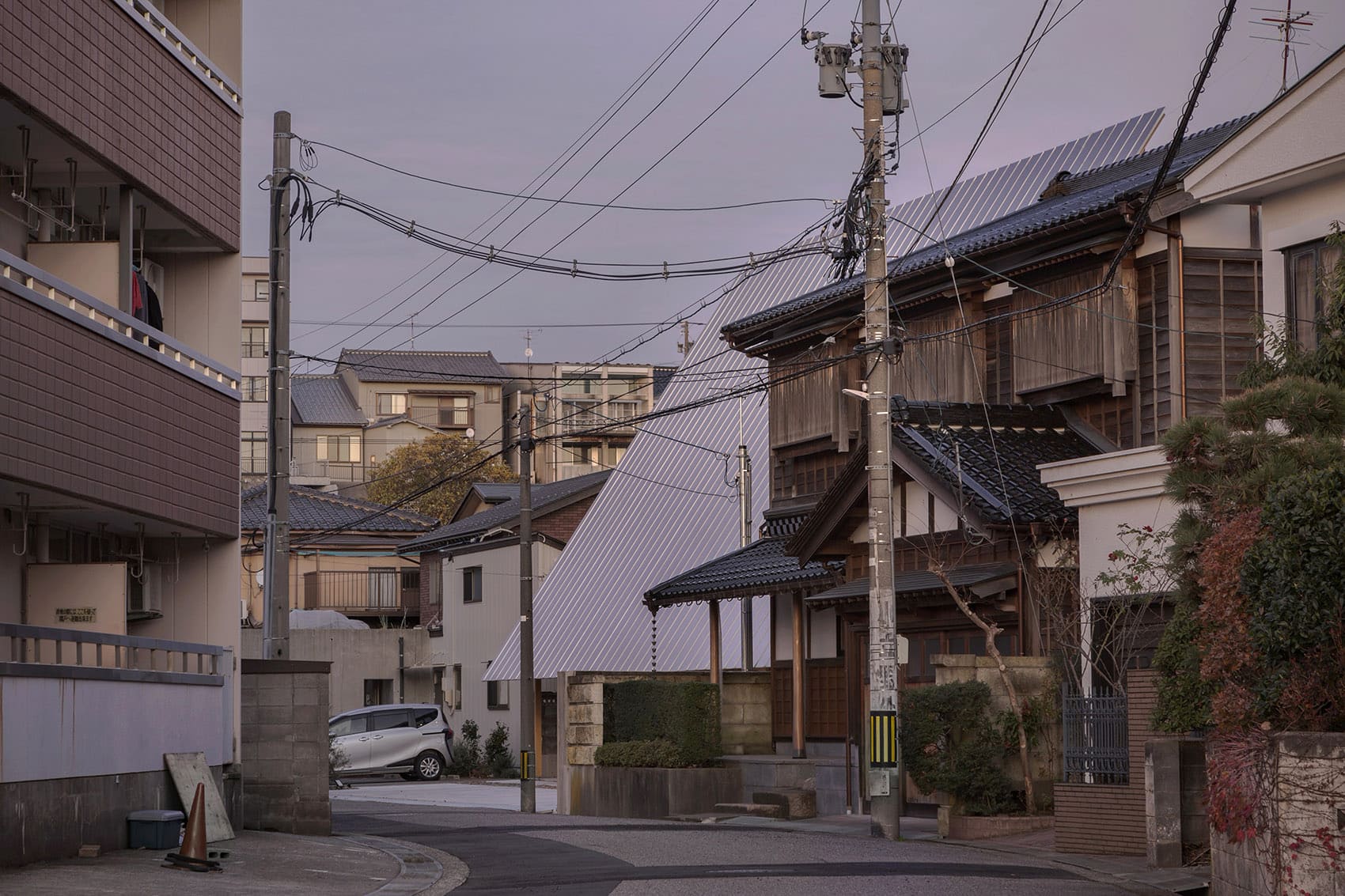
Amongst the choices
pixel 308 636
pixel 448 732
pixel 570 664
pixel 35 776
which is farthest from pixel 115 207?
pixel 308 636

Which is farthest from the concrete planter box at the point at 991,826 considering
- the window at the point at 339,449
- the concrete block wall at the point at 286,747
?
the window at the point at 339,449

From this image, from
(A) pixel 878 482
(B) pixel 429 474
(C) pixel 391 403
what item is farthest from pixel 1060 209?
(C) pixel 391 403

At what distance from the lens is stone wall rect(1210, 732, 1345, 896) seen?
1042 centimetres

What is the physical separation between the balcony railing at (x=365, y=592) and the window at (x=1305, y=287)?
43.6m

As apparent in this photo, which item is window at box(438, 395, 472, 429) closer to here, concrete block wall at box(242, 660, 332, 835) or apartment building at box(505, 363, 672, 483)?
apartment building at box(505, 363, 672, 483)

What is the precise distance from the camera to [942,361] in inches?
1096

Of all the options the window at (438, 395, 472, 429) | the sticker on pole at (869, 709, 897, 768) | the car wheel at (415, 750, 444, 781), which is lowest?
the car wheel at (415, 750, 444, 781)

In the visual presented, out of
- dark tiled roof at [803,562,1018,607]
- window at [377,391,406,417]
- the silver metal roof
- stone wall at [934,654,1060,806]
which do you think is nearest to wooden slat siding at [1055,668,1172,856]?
stone wall at [934,654,1060,806]

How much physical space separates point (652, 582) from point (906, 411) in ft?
56.8

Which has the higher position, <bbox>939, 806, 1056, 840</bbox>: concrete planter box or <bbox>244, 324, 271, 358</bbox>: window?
<bbox>244, 324, 271, 358</bbox>: window

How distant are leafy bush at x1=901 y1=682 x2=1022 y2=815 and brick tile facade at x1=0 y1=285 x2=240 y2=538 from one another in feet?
30.8

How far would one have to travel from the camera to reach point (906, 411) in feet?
80.6

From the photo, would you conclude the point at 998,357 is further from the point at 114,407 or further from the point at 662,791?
the point at 114,407

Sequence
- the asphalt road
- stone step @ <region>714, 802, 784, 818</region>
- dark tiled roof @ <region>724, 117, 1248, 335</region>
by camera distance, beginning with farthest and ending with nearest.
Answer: stone step @ <region>714, 802, 784, 818</region>
dark tiled roof @ <region>724, 117, 1248, 335</region>
the asphalt road
